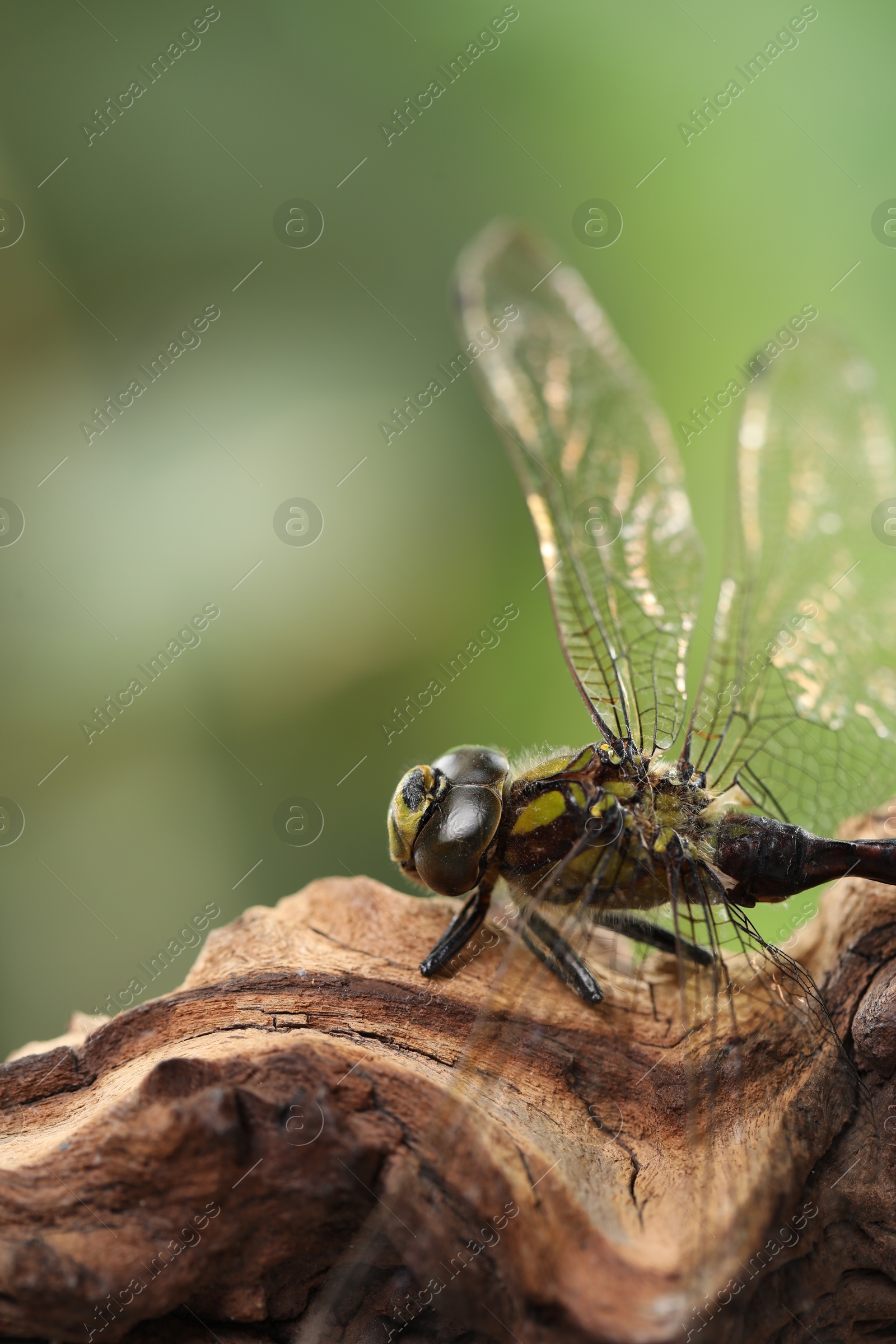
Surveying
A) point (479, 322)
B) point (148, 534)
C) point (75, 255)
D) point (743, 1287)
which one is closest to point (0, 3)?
point (75, 255)

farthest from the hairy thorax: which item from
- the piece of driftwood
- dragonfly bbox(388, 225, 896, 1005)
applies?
the piece of driftwood

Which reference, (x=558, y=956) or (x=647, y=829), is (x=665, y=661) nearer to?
(x=647, y=829)

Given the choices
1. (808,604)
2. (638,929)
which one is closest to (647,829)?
(638,929)

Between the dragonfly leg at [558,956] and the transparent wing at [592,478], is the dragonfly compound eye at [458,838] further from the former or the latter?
the transparent wing at [592,478]

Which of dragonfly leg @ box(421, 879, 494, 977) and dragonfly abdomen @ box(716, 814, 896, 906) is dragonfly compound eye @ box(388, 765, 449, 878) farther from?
dragonfly abdomen @ box(716, 814, 896, 906)

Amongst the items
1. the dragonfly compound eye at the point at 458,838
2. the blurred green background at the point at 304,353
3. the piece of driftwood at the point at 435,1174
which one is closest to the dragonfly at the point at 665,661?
the dragonfly compound eye at the point at 458,838

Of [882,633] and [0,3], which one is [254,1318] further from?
[0,3]
